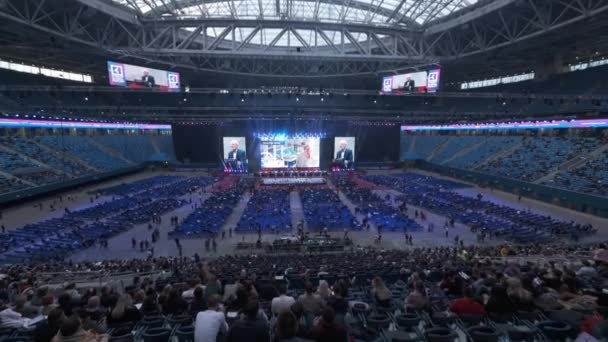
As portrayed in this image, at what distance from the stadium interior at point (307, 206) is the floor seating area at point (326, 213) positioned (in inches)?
9.4

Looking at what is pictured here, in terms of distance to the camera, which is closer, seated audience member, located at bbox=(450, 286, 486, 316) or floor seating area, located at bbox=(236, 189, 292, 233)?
seated audience member, located at bbox=(450, 286, 486, 316)

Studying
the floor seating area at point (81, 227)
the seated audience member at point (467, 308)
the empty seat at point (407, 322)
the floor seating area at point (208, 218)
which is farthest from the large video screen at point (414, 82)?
the empty seat at point (407, 322)

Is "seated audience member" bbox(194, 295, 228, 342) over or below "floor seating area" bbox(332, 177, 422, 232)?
over

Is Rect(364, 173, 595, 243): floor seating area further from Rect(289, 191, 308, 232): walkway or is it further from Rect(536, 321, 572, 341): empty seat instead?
Rect(536, 321, 572, 341): empty seat

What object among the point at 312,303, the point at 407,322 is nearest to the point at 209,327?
the point at 312,303

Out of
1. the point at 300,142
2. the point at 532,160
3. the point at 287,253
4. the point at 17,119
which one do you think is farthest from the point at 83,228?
the point at 532,160

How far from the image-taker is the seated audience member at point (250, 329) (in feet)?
9.96

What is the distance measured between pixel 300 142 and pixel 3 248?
112ft

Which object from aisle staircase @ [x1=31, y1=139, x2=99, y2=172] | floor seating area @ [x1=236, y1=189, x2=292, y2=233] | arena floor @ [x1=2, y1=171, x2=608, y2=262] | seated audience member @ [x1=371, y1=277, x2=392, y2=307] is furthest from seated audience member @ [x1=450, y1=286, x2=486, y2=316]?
aisle staircase @ [x1=31, y1=139, x2=99, y2=172]

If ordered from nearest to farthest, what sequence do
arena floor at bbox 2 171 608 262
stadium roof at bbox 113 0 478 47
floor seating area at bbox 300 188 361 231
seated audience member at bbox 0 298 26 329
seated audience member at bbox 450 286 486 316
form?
seated audience member at bbox 450 286 486 316
seated audience member at bbox 0 298 26 329
arena floor at bbox 2 171 608 262
floor seating area at bbox 300 188 361 231
stadium roof at bbox 113 0 478 47

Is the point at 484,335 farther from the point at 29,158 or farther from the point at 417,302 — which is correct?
the point at 29,158

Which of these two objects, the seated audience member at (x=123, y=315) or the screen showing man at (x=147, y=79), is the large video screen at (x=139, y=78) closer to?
the screen showing man at (x=147, y=79)

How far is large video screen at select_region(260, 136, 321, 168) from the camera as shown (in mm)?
47062

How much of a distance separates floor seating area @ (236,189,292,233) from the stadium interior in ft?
0.71
